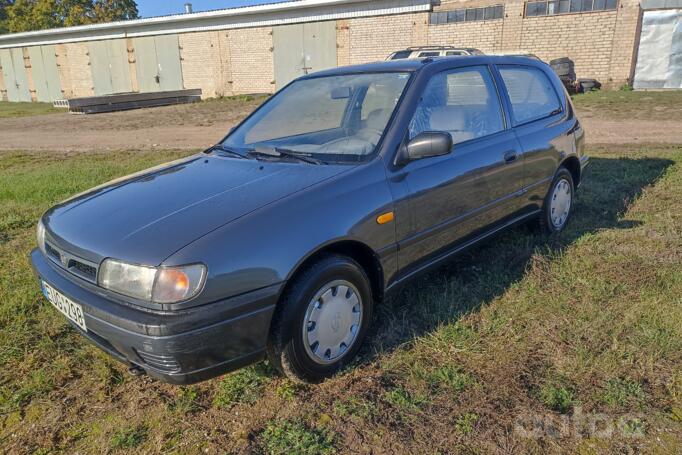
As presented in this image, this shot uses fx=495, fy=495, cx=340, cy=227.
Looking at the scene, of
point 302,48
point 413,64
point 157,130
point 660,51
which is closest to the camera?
point 413,64

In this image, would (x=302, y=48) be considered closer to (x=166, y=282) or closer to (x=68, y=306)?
(x=68, y=306)

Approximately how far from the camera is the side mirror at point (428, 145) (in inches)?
110

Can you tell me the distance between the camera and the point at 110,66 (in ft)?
93.2

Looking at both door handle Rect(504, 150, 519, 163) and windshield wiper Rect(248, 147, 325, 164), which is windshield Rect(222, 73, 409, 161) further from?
door handle Rect(504, 150, 519, 163)

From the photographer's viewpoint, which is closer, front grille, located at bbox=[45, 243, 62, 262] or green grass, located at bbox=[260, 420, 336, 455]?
green grass, located at bbox=[260, 420, 336, 455]

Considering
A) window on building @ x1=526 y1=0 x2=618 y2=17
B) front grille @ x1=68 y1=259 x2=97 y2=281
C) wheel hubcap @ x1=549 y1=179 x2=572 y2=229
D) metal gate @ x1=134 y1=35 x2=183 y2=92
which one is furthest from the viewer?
metal gate @ x1=134 y1=35 x2=183 y2=92

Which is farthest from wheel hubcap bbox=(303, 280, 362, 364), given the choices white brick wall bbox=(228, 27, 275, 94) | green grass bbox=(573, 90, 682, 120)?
white brick wall bbox=(228, 27, 275, 94)

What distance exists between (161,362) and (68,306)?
67cm

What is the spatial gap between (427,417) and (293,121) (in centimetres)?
220

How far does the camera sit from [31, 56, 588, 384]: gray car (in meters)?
2.11

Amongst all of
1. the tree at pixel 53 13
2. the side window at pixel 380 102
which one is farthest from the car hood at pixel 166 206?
the tree at pixel 53 13

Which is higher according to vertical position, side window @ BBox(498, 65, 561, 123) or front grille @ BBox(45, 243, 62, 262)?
side window @ BBox(498, 65, 561, 123)

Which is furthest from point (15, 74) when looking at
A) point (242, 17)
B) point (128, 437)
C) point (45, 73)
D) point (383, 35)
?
point (128, 437)

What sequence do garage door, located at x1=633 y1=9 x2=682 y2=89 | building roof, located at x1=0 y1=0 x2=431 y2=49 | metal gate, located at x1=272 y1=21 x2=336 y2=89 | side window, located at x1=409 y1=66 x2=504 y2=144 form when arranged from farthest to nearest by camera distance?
metal gate, located at x1=272 y1=21 x2=336 y2=89 < building roof, located at x1=0 y1=0 x2=431 y2=49 < garage door, located at x1=633 y1=9 x2=682 y2=89 < side window, located at x1=409 y1=66 x2=504 y2=144
